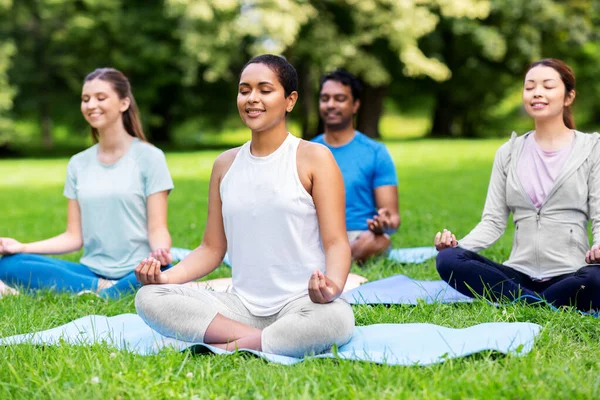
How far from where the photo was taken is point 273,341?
3.36m

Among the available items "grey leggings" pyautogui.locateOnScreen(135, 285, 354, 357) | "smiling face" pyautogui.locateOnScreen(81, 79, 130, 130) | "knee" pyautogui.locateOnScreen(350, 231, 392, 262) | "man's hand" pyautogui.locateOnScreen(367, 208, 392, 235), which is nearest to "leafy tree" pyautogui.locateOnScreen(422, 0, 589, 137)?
"knee" pyautogui.locateOnScreen(350, 231, 392, 262)

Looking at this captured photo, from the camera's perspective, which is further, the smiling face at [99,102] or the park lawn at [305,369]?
the smiling face at [99,102]

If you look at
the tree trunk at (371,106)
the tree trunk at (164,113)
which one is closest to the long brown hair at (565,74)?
the tree trunk at (371,106)

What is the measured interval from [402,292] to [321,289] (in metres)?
1.61

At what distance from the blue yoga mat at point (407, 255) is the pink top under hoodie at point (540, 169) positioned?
161 cm

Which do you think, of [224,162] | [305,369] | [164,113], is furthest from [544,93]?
[164,113]

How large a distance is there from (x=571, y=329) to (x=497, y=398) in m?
1.20

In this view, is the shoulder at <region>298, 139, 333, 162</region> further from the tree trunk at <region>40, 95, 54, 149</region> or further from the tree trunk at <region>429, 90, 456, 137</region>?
the tree trunk at <region>429, 90, 456, 137</region>

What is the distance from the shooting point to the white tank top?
3529mm

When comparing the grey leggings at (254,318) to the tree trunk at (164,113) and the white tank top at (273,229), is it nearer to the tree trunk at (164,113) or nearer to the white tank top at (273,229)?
the white tank top at (273,229)

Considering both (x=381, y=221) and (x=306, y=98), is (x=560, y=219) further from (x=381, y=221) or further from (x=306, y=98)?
(x=306, y=98)

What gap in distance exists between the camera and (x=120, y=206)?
5035mm

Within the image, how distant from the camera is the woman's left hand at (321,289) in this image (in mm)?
3156

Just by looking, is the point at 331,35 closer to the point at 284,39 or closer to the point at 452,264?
the point at 284,39
